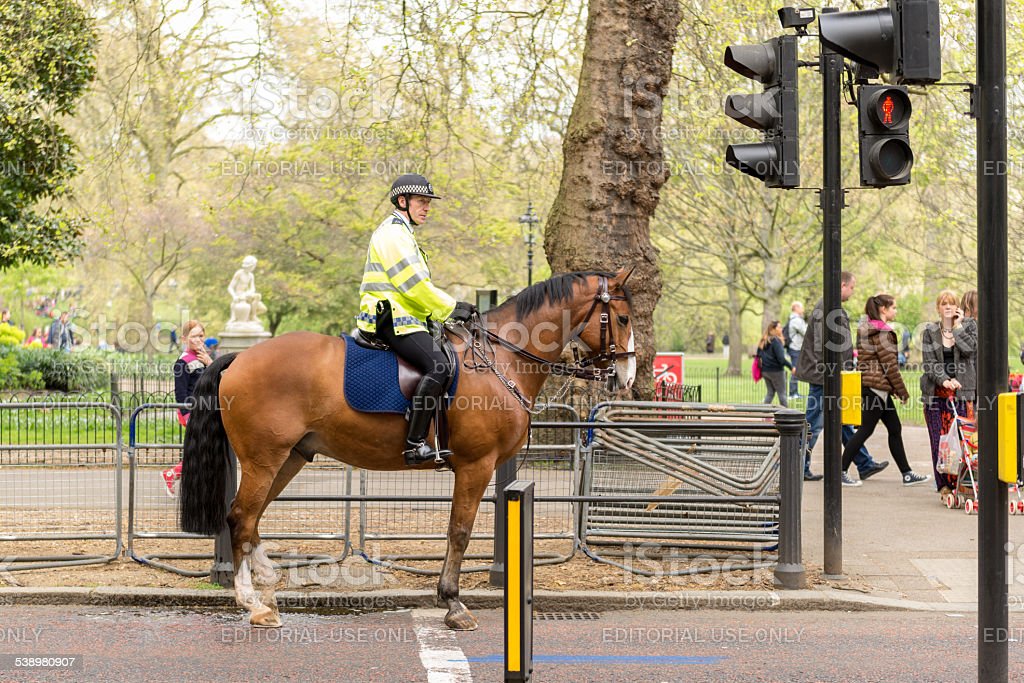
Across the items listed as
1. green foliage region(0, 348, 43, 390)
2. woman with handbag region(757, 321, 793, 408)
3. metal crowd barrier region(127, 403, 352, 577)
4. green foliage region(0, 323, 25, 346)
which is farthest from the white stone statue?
metal crowd barrier region(127, 403, 352, 577)

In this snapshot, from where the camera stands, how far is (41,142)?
1948 centimetres

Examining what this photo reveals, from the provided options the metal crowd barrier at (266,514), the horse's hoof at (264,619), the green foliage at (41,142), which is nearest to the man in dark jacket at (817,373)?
the metal crowd barrier at (266,514)

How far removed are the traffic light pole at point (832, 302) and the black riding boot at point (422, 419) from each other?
3.02 m

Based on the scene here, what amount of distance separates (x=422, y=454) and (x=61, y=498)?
388 cm

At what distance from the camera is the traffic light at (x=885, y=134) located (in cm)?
737

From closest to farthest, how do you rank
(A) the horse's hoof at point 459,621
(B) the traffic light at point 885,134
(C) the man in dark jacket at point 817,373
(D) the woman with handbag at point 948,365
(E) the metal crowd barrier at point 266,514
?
(B) the traffic light at point 885,134, (A) the horse's hoof at point 459,621, (E) the metal crowd barrier at point 266,514, (D) the woman with handbag at point 948,365, (C) the man in dark jacket at point 817,373

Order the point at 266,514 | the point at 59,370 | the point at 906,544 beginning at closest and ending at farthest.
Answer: the point at 266,514
the point at 906,544
the point at 59,370

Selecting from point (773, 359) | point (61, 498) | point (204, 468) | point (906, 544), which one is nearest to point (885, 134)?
point (906, 544)

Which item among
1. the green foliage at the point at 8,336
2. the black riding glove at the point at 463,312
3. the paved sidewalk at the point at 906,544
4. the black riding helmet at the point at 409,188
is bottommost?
the paved sidewalk at the point at 906,544

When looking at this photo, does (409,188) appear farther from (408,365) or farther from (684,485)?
(684,485)

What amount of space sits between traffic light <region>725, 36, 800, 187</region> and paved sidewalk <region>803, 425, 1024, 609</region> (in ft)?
10.2

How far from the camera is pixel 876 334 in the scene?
13.6 metres

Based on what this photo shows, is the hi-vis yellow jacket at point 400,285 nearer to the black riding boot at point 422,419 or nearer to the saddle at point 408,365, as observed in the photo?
the saddle at point 408,365

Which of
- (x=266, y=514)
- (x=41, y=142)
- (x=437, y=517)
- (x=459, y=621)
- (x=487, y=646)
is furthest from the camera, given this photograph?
(x=41, y=142)
